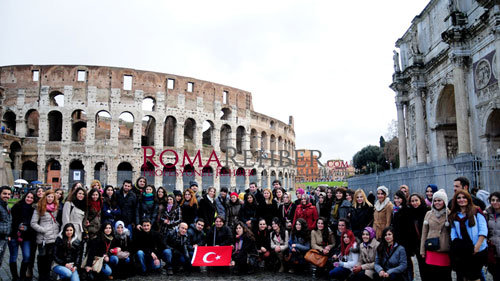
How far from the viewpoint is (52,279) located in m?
5.50

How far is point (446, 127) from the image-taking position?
17.0m

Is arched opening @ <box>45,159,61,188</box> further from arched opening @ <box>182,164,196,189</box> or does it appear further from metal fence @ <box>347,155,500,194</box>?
metal fence @ <box>347,155,500,194</box>

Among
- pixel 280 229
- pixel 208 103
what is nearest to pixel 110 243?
pixel 280 229

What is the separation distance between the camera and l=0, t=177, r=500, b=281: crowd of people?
13.9 ft

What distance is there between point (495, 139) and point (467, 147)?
986mm

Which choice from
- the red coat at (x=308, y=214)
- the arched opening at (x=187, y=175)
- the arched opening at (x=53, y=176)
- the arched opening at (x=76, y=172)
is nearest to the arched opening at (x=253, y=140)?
→ the arched opening at (x=187, y=175)

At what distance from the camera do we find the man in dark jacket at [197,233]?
6603 millimetres

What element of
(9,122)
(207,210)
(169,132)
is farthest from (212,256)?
(9,122)

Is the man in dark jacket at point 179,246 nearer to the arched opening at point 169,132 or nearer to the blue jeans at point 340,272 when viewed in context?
the blue jeans at point 340,272

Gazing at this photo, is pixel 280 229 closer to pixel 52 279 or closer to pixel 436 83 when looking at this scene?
pixel 52 279

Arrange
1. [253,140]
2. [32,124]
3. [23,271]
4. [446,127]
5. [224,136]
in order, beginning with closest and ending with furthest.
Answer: [23,271] → [446,127] → [32,124] → [224,136] → [253,140]

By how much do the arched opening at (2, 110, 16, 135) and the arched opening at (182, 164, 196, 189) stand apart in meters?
12.5

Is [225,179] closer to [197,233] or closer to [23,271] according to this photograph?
[197,233]

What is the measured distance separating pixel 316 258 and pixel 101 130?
87.9 ft
